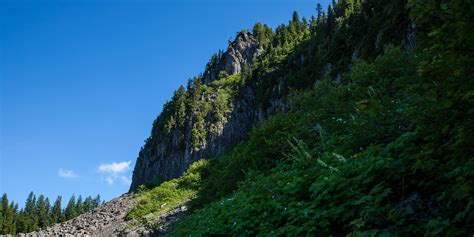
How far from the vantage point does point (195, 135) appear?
7362cm

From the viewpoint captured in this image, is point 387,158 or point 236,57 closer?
point 387,158

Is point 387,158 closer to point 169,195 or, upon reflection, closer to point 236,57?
point 169,195

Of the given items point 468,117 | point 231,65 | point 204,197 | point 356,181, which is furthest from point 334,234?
point 231,65

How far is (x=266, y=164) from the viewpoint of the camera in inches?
505

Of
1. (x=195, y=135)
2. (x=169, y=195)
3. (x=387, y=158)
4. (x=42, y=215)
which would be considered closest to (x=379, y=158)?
(x=387, y=158)

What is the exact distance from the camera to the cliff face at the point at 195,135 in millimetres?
72938

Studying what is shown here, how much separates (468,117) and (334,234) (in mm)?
2493

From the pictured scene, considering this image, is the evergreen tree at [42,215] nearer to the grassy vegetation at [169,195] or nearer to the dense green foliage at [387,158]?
the grassy vegetation at [169,195]

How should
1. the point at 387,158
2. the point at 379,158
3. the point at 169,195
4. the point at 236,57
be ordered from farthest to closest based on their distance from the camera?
the point at 236,57 → the point at 169,195 → the point at 379,158 → the point at 387,158

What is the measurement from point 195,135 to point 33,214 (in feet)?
264

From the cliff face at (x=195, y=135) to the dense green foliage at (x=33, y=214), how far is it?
119 feet

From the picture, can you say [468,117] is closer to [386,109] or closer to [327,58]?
[386,109]

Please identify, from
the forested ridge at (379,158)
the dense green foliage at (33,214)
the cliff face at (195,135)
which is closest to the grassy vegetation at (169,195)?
the forested ridge at (379,158)

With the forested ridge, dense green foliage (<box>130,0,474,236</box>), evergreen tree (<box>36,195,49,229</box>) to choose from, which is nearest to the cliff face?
evergreen tree (<box>36,195,49,229</box>)
